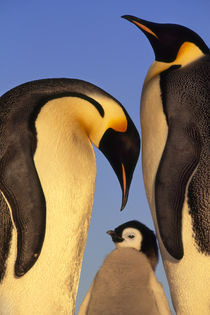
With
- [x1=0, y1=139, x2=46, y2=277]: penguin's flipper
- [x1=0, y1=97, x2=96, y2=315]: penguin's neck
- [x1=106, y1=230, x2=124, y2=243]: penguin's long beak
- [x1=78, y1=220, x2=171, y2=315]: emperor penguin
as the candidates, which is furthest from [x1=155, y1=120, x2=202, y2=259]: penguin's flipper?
[x1=106, y1=230, x2=124, y2=243]: penguin's long beak

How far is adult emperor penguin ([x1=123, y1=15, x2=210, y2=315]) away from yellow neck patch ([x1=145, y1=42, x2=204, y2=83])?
0.29ft

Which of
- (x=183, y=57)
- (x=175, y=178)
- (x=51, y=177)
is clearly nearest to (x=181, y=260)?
(x=175, y=178)

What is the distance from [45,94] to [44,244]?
32.0 inches

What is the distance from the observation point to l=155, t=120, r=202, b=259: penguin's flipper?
9.38 ft

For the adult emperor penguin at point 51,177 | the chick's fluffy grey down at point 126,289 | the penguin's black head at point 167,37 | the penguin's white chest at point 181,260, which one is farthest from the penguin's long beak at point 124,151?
the penguin's black head at point 167,37

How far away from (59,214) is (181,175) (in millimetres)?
707

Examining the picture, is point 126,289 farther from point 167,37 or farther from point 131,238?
point 167,37

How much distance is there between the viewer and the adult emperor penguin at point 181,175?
286 cm

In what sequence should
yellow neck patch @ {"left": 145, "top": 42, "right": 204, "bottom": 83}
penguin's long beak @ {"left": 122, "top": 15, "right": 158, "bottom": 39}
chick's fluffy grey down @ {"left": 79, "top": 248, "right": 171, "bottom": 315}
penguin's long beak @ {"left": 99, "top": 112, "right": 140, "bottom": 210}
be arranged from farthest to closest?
1. penguin's long beak @ {"left": 122, "top": 15, "right": 158, "bottom": 39}
2. yellow neck patch @ {"left": 145, "top": 42, "right": 204, "bottom": 83}
3. chick's fluffy grey down @ {"left": 79, "top": 248, "right": 171, "bottom": 315}
4. penguin's long beak @ {"left": 99, "top": 112, "right": 140, "bottom": 210}

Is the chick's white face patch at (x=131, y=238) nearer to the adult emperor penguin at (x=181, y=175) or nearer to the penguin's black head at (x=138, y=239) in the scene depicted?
the penguin's black head at (x=138, y=239)

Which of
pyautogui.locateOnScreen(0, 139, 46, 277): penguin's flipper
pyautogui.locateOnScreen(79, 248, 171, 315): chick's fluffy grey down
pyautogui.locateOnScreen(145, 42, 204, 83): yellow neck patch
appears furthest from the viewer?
pyautogui.locateOnScreen(145, 42, 204, 83): yellow neck patch

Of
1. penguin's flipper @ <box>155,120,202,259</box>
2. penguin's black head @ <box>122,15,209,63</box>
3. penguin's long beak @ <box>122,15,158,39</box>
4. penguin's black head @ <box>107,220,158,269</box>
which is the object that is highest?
penguin's long beak @ <box>122,15,158,39</box>

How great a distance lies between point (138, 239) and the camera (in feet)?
12.5

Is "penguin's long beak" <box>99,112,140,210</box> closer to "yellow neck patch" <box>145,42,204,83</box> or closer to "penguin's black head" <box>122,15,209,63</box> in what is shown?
"yellow neck patch" <box>145,42,204,83</box>
